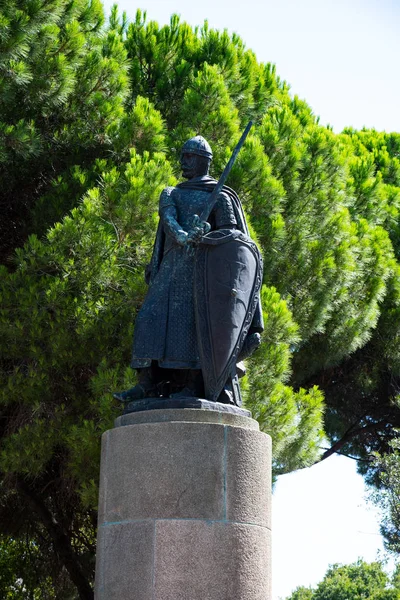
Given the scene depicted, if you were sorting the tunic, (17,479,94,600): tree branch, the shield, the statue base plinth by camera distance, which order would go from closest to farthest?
the statue base plinth, the shield, the tunic, (17,479,94,600): tree branch

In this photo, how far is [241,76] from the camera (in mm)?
12383

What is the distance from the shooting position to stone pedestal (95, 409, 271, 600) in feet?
17.3

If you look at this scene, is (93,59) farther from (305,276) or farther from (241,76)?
(305,276)

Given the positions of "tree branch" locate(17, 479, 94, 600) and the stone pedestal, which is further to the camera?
"tree branch" locate(17, 479, 94, 600)

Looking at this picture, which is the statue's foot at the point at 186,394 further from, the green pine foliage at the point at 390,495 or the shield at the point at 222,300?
the green pine foliage at the point at 390,495

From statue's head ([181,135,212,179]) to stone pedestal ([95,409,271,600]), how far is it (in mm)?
1811

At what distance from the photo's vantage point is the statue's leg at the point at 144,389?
612 centimetres

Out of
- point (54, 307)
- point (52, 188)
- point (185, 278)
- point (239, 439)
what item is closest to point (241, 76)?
point (52, 188)

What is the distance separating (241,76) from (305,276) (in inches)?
110

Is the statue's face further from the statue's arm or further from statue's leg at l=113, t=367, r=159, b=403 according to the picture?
statue's leg at l=113, t=367, r=159, b=403

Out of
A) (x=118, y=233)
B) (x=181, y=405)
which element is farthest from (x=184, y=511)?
(x=118, y=233)

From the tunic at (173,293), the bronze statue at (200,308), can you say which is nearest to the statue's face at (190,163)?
the tunic at (173,293)

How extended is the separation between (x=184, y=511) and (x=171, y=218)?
1.94m

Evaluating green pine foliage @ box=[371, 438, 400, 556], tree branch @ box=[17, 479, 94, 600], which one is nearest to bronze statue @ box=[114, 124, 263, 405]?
tree branch @ box=[17, 479, 94, 600]
